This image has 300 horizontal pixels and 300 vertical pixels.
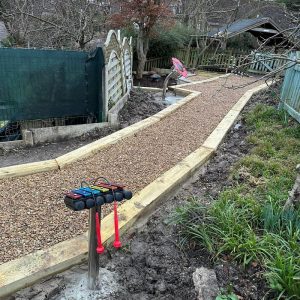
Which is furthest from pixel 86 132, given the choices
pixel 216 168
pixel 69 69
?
pixel 216 168

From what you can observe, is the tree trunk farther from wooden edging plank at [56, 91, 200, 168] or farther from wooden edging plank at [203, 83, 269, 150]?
wooden edging plank at [56, 91, 200, 168]

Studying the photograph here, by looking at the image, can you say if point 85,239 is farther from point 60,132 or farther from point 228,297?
point 60,132

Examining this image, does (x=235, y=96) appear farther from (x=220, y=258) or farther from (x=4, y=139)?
(x=220, y=258)

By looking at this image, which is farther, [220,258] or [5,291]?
[220,258]

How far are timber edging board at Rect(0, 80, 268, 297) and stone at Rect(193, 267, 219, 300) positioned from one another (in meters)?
0.84

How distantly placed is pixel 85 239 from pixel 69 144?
12.5 ft

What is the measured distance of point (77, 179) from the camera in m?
3.73

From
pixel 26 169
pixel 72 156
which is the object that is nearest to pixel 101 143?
pixel 72 156

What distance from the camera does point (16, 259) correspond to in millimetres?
2369

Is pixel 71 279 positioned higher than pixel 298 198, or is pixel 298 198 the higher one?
pixel 298 198

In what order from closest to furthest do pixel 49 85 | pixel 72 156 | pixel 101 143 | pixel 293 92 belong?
1. pixel 72 156
2. pixel 101 143
3. pixel 49 85
4. pixel 293 92

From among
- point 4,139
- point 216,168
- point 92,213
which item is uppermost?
point 92,213

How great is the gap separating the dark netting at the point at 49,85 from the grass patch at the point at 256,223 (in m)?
3.75

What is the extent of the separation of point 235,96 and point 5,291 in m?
8.78
